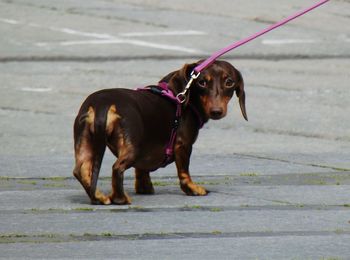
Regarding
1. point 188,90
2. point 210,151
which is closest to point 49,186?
point 188,90

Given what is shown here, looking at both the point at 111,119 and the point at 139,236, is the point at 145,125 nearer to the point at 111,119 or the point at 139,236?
the point at 111,119

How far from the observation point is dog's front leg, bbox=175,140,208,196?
26.7 ft

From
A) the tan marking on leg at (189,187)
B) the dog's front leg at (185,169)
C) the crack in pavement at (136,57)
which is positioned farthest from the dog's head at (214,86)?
the crack in pavement at (136,57)

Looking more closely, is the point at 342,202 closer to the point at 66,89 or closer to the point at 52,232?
the point at 52,232

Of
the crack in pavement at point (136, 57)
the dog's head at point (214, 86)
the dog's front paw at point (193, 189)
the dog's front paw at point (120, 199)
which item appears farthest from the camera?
the crack in pavement at point (136, 57)

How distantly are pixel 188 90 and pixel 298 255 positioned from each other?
1978mm

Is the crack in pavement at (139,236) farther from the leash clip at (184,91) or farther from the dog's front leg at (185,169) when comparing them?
the leash clip at (184,91)

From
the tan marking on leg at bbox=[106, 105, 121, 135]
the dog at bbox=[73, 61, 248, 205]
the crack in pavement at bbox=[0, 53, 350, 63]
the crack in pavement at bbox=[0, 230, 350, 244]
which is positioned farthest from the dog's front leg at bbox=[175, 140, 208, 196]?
the crack in pavement at bbox=[0, 53, 350, 63]

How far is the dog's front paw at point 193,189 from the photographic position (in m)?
8.22

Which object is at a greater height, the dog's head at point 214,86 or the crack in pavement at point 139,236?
the dog's head at point 214,86

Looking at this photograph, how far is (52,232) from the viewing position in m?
7.00

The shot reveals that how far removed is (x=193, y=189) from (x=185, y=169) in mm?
156

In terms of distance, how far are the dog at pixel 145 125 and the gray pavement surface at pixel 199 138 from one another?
170 mm

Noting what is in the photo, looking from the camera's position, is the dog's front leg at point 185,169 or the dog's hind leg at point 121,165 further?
the dog's front leg at point 185,169
